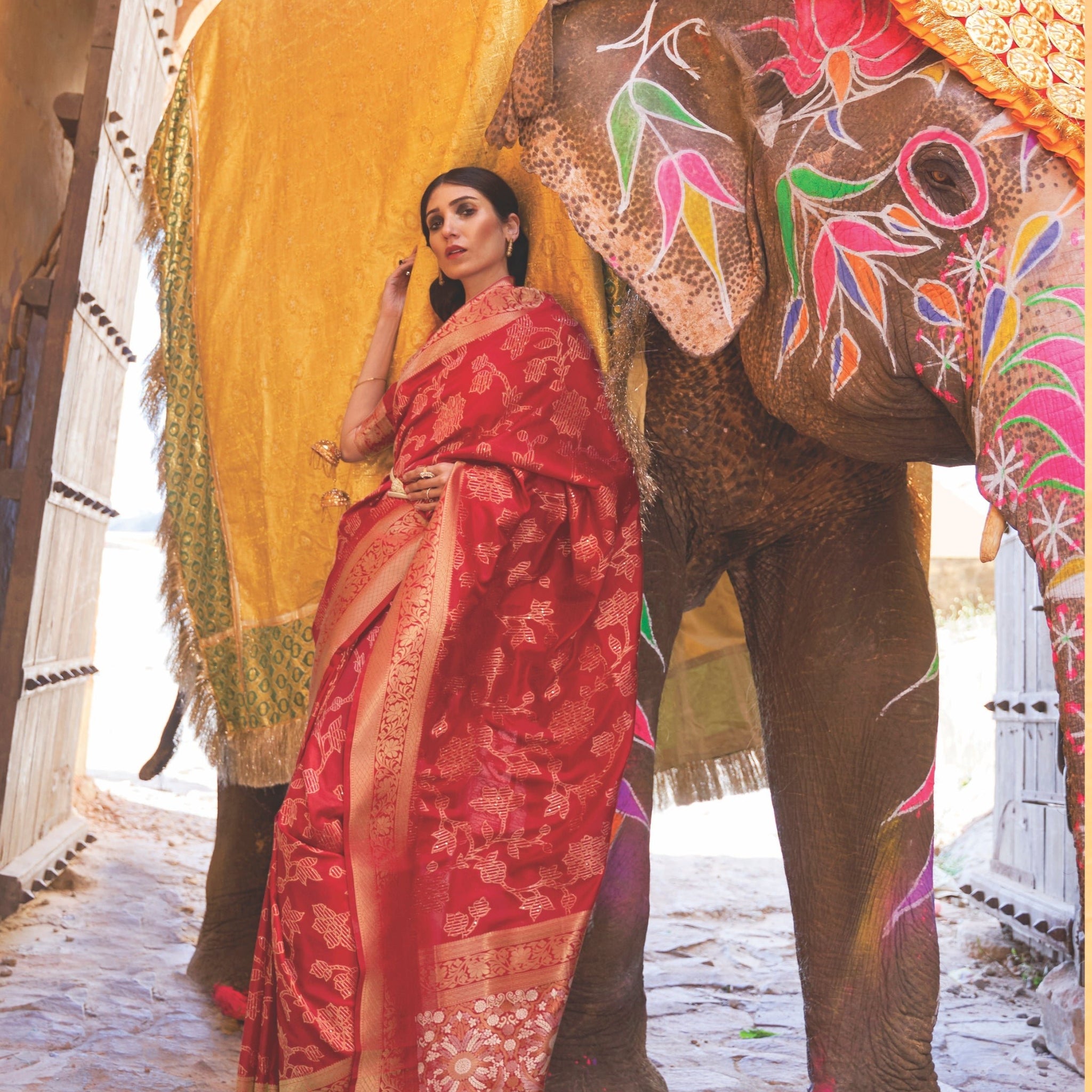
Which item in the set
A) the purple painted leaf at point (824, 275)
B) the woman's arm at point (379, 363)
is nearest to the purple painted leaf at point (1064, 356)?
the purple painted leaf at point (824, 275)

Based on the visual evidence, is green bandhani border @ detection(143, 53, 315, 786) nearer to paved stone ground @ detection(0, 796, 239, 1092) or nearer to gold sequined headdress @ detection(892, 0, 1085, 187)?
paved stone ground @ detection(0, 796, 239, 1092)

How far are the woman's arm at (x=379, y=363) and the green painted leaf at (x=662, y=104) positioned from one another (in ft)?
1.64

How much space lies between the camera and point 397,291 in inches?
86.0

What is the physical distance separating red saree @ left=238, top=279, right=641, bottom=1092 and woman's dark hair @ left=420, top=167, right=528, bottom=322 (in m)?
0.12

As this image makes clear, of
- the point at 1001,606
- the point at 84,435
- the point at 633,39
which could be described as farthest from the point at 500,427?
the point at 1001,606

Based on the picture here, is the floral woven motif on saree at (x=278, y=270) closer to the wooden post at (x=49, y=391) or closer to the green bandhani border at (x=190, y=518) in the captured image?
the green bandhani border at (x=190, y=518)

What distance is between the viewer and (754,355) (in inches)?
71.0

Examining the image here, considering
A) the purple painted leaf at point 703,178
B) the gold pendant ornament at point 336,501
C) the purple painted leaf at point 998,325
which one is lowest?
the gold pendant ornament at point 336,501

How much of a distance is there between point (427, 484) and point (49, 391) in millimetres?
1627

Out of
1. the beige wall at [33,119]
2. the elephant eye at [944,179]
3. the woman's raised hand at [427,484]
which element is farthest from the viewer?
the beige wall at [33,119]

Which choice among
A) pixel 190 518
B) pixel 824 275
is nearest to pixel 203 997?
pixel 190 518

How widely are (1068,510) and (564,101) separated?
897 millimetres

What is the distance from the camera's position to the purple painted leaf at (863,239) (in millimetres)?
1564

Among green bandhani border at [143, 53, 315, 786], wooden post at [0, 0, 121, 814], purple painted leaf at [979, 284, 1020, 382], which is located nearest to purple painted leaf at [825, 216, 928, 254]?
purple painted leaf at [979, 284, 1020, 382]
